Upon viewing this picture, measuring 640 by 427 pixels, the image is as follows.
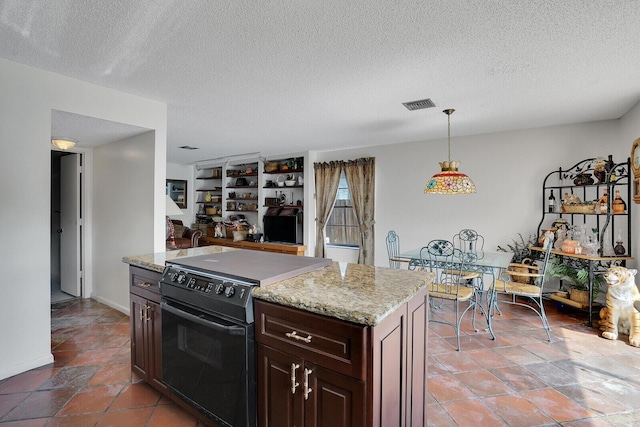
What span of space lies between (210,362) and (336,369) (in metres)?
0.78

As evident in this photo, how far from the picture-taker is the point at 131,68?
2396 millimetres

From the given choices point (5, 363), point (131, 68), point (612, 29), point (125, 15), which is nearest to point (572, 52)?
point (612, 29)

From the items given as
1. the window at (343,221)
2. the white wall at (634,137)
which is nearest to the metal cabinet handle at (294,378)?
the white wall at (634,137)

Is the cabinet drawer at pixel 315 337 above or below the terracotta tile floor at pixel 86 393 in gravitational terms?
above

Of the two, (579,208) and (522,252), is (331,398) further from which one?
(522,252)

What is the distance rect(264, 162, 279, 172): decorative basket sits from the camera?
6.43 m

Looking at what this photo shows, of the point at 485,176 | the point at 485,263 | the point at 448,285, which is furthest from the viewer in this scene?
the point at 485,176

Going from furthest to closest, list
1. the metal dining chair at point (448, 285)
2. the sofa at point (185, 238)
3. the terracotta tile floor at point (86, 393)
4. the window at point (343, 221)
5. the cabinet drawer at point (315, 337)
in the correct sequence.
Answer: the window at point (343, 221)
the sofa at point (185, 238)
the metal dining chair at point (448, 285)
the terracotta tile floor at point (86, 393)
the cabinet drawer at point (315, 337)

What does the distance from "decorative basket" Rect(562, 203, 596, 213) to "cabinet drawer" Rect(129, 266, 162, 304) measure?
4354mm

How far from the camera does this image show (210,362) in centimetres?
163

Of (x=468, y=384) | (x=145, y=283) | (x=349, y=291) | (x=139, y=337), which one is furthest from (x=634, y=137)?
(x=139, y=337)

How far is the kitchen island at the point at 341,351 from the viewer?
1.16 metres

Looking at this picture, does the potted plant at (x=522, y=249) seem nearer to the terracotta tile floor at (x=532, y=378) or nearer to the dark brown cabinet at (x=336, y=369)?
the terracotta tile floor at (x=532, y=378)

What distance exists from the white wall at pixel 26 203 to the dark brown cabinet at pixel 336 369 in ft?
7.13
